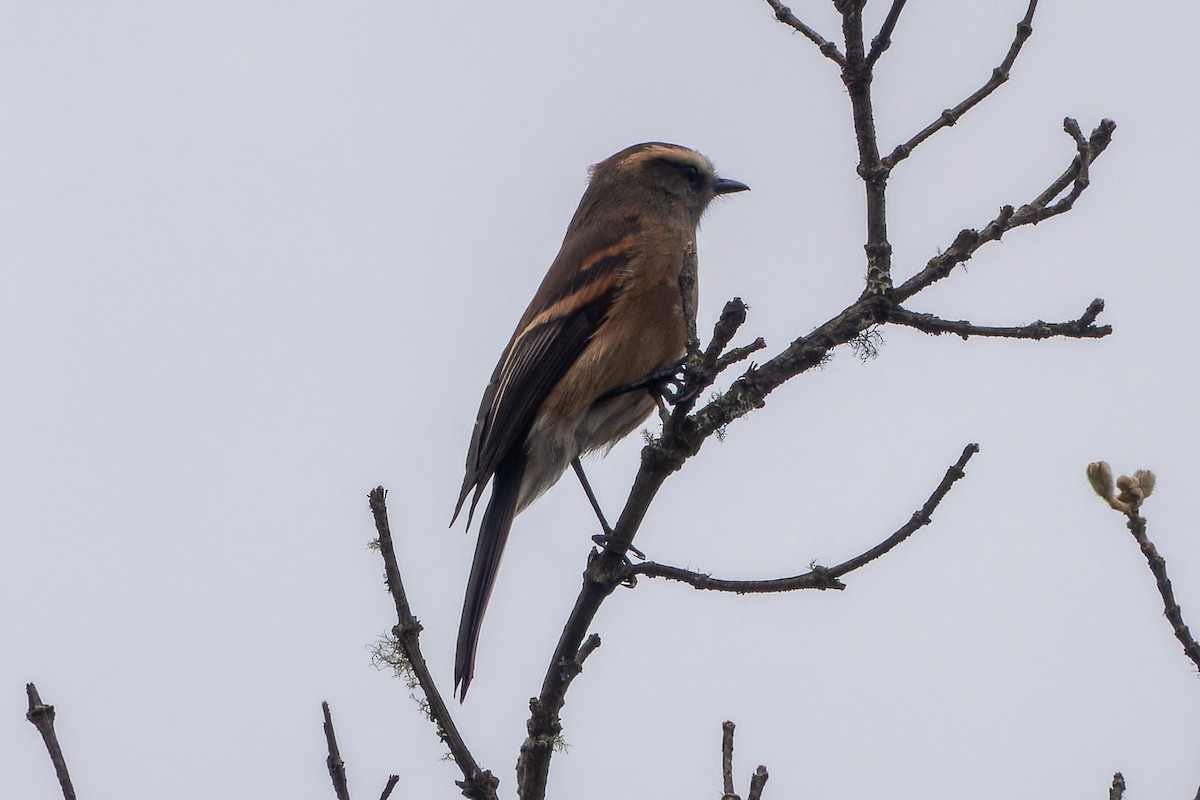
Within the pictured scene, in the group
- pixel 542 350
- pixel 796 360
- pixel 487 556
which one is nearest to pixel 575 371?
pixel 542 350

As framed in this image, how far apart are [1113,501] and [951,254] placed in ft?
3.69

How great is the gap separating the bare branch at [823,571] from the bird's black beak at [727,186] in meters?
3.80

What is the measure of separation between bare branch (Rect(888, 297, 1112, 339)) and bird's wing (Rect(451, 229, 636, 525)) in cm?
237

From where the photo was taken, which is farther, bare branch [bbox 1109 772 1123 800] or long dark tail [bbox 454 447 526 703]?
long dark tail [bbox 454 447 526 703]

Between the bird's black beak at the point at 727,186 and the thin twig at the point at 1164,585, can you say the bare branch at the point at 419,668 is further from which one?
the bird's black beak at the point at 727,186

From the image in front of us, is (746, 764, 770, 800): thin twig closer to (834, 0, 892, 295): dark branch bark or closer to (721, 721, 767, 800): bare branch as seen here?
(721, 721, 767, 800): bare branch

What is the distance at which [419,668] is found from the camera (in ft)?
12.1

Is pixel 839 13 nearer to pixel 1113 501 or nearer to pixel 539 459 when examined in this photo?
Answer: pixel 1113 501

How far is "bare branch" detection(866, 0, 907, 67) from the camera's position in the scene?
360cm

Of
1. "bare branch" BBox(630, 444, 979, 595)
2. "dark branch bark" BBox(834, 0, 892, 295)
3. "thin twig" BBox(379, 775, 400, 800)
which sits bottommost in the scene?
"thin twig" BBox(379, 775, 400, 800)

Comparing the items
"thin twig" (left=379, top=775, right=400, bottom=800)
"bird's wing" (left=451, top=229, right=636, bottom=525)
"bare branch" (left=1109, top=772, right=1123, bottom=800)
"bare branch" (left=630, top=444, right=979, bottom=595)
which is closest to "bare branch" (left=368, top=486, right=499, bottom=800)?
"thin twig" (left=379, top=775, right=400, bottom=800)

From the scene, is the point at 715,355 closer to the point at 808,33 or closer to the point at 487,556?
the point at 808,33

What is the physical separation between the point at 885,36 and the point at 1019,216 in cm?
70

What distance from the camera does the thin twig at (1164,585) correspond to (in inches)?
110
